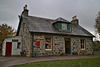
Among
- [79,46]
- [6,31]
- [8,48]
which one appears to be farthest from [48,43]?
[6,31]

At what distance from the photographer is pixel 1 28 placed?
2730 cm

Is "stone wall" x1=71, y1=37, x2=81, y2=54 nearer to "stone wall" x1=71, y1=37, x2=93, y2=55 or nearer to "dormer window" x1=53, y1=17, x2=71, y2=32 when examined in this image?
"stone wall" x1=71, y1=37, x2=93, y2=55

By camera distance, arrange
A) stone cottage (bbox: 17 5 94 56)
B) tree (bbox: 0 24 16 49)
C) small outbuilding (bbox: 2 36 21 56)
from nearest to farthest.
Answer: stone cottage (bbox: 17 5 94 56) → small outbuilding (bbox: 2 36 21 56) → tree (bbox: 0 24 16 49)

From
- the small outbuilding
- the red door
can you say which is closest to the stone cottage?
the small outbuilding

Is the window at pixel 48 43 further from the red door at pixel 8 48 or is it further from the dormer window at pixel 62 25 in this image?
the red door at pixel 8 48

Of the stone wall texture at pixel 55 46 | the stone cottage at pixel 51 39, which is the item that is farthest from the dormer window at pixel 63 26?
the stone wall texture at pixel 55 46

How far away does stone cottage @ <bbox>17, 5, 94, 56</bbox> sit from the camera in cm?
1226

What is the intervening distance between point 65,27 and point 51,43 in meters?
3.89

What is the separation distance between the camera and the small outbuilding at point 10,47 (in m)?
14.1

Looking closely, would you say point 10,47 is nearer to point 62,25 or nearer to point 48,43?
point 48,43

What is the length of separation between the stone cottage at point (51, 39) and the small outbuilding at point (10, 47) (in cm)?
117

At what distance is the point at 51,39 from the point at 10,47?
616 centimetres

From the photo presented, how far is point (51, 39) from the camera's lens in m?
13.5

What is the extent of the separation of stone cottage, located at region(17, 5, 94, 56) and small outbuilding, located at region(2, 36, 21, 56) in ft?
3.85
